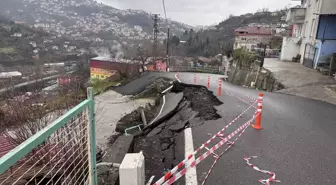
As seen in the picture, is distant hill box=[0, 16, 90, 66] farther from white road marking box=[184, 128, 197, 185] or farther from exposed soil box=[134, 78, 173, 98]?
white road marking box=[184, 128, 197, 185]

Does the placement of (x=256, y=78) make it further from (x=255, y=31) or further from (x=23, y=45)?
(x=23, y=45)

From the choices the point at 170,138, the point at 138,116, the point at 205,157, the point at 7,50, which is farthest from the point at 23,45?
the point at 205,157

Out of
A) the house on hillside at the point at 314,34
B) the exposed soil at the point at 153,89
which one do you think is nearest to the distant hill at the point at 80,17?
the house on hillside at the point at 314,34

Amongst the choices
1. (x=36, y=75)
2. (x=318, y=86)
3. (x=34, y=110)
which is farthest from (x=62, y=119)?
(x=318, y=86)

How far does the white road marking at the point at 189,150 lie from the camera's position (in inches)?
155

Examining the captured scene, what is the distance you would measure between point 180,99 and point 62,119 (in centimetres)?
969

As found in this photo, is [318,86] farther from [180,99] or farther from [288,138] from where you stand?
[288,138]

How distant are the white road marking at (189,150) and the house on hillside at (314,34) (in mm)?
18425

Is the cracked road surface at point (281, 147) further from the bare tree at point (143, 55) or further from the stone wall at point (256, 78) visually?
the bare tree at point (143, 55)

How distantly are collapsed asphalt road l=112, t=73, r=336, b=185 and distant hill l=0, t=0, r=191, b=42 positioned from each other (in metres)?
108

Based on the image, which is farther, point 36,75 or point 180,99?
point 180,99

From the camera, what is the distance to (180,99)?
38.2 feet

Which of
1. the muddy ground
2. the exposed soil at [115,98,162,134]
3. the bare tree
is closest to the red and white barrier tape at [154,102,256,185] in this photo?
the muddy ground

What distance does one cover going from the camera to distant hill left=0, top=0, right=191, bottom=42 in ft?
400
